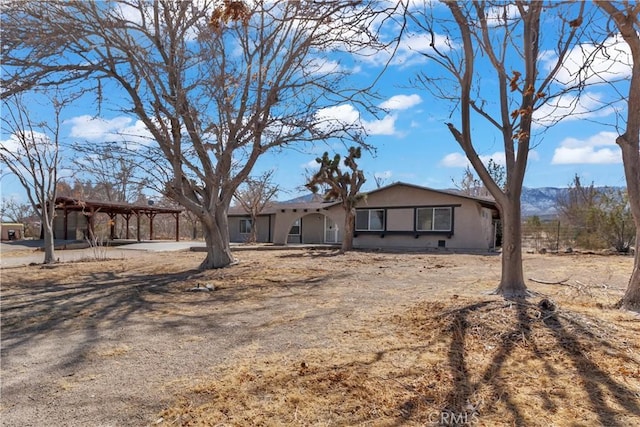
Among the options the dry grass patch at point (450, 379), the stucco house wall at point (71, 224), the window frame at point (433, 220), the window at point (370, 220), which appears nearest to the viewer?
the dry grass patch at point (450, 379)

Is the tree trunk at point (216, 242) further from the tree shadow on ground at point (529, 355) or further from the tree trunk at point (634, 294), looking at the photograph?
the tree trunk at point (634, 294)

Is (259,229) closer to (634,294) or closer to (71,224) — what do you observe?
(71,224)

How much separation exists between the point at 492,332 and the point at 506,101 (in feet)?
11.7

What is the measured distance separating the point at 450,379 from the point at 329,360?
1.00 meters

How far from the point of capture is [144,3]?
9.41 meters

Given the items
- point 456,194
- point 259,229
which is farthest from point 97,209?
point 456,194

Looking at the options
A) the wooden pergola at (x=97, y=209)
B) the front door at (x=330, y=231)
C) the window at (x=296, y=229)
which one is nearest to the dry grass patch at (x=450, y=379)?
the front door at (x=330, y=231)

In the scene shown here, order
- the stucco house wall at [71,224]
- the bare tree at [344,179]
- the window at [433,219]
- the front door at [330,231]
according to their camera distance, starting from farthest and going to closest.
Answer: the stucco house wall at [71,224] → the front door at [330,231] → the window at [433,219] → the bare tree at [344,179]

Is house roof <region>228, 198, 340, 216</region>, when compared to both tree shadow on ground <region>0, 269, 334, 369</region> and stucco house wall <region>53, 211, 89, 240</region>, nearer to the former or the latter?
stucco house wall <region>53, 211, 89, 240</region>

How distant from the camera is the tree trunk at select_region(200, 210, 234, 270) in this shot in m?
10.9

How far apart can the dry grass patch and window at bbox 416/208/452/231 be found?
14686mm

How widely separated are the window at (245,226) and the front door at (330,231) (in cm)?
693

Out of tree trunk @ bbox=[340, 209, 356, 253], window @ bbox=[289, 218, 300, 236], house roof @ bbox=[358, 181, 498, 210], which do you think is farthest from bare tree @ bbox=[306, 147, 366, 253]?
window @ bbox=[289, 218, 300, 236]

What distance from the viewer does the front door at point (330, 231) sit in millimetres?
24344
